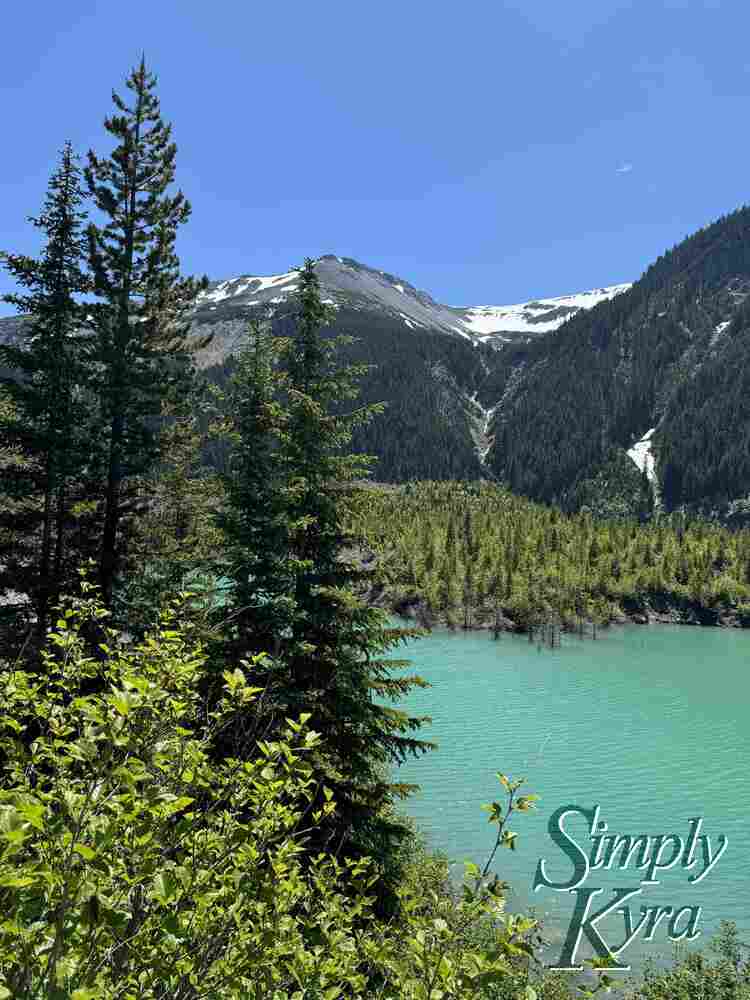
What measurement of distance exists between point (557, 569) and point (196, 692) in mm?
91711

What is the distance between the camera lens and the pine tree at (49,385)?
18.4 meters

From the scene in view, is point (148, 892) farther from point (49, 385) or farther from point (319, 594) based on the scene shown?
point (49, 385)

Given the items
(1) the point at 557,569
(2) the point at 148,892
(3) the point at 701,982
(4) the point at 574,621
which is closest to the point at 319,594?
(3) the point at 701,982

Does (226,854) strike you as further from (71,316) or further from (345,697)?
(71,316)

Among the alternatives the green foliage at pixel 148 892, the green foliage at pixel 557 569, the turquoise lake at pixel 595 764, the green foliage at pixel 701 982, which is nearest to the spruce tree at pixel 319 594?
the green foliage at pixel 701 982

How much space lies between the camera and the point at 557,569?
92.9 metres

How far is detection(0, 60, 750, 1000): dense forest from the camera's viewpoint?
9.86ft

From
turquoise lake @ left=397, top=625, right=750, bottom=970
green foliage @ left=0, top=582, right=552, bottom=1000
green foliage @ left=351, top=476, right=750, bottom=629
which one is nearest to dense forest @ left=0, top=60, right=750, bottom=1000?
green foliage @ left=0, top=582, right=552, bottom=1000

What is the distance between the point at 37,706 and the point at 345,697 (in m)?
8.83

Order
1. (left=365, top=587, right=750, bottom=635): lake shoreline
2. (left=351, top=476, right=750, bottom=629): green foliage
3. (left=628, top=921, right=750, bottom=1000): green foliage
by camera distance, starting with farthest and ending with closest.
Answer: (left=351, top=476, right=750, bottom=629): green foliage → (left=365, top=587, right=750, bottom=635): lake shoreline → (left=628, top=921, right=750, bottom=1000): green foliage

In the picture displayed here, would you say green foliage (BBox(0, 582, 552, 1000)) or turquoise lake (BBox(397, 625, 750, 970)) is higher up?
green foliage (BBox(0, 582, 552, 1000))

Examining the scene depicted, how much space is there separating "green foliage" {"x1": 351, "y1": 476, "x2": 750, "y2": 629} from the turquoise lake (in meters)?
23.4

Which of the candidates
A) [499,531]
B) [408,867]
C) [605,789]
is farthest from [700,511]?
[408,867]

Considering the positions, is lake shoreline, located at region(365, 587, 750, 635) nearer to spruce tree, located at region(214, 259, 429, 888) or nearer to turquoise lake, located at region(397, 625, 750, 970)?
turquoise lake, located at region(397, 625, 750, 970)
